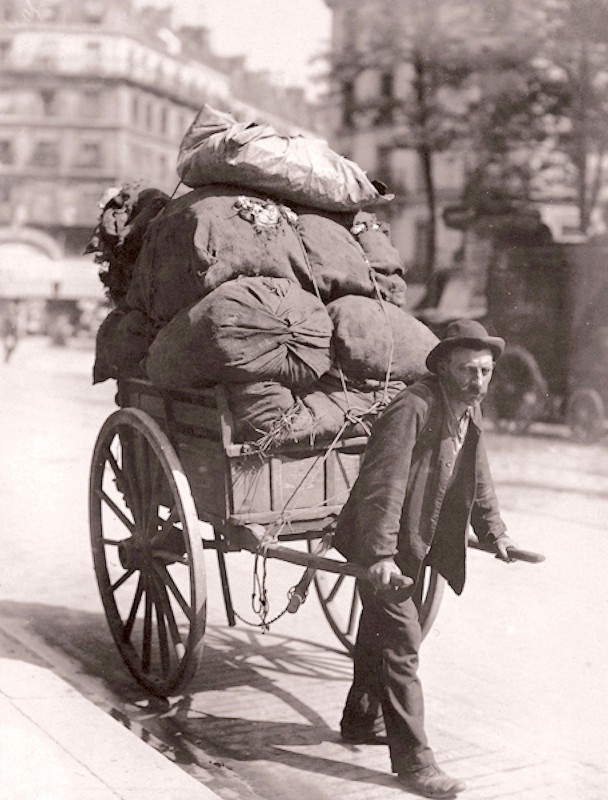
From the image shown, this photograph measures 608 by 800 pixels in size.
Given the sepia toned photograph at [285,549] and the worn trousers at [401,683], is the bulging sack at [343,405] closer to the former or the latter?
the sepia toned photograph at [285,549]

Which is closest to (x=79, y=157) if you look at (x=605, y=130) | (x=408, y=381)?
(x=605, y=130)

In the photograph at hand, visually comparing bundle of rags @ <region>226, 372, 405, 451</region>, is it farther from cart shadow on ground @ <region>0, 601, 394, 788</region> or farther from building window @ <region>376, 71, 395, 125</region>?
building window @ <region>376, 71, 395, 125</region>

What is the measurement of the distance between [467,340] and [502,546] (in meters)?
0.91

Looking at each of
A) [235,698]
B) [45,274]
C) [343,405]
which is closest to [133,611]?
[235,698]

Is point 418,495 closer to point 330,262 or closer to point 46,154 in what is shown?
point 330,262

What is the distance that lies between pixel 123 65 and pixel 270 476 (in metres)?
31.1

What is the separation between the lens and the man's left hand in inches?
183

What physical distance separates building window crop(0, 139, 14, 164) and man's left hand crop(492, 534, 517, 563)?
128 ft

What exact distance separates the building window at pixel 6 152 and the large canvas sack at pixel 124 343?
36.9 m

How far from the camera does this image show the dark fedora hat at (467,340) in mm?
4320

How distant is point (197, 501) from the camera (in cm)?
522

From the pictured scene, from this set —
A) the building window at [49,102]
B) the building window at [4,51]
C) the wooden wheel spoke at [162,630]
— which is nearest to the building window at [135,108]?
the building window at [49,102]

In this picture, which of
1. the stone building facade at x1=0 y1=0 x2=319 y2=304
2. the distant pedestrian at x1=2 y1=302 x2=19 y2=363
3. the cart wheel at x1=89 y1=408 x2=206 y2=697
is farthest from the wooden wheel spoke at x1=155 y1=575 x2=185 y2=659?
the distant pedestrian at x1=2 y1=302 x2=19 y2=363

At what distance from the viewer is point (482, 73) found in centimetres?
2233
